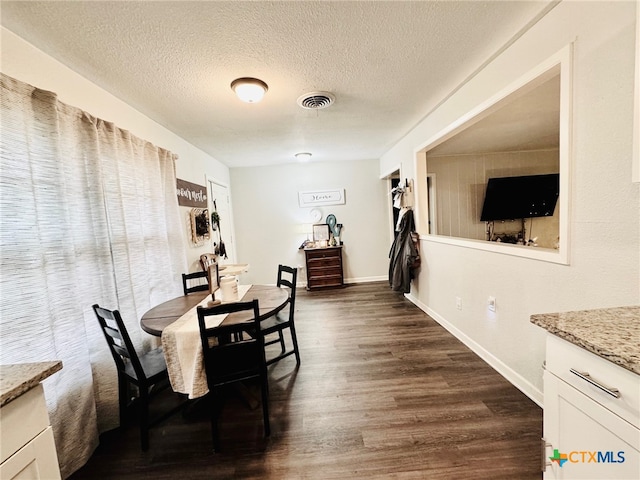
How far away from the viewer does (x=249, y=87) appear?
1.91 meters

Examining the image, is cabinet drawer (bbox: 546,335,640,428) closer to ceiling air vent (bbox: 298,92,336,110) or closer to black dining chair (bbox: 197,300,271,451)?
black dining chair (bbox: 197,300,271,451)

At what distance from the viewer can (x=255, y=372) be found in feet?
5.35

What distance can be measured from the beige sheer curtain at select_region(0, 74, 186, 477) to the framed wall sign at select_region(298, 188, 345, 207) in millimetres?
3133

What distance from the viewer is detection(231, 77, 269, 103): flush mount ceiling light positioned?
75.2 inches

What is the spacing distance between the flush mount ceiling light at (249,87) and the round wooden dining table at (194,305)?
1.62 m

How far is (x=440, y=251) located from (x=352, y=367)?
165cm

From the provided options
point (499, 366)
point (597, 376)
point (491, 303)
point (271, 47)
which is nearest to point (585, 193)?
point (597, 376)

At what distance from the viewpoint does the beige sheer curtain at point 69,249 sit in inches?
48.4

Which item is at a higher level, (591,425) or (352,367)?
(591,425)

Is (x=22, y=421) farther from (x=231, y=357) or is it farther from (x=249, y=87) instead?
(x=249, y=87)

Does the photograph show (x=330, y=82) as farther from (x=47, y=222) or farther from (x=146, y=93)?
(x=47, y=222)

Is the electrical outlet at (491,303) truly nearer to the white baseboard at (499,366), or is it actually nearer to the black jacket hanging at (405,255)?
the white baseboard at (499,366)

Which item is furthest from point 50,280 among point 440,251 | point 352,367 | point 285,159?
point 285,159

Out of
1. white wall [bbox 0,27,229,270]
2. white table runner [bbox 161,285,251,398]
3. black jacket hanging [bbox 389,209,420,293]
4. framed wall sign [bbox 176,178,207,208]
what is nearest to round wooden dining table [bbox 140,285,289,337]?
white table runner [bbox 161,285,251,398]
